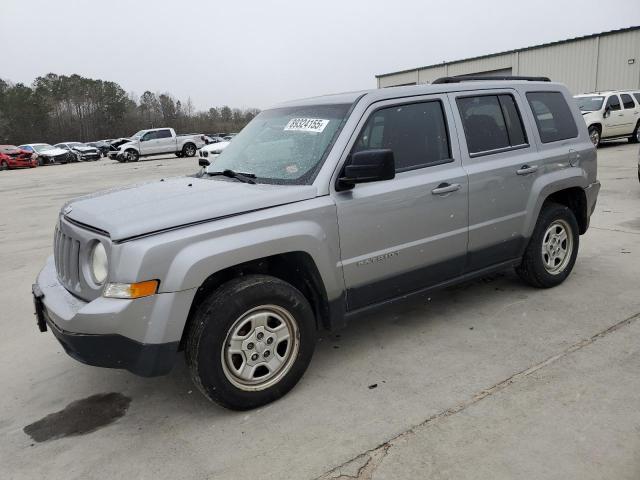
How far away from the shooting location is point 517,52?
34.3m

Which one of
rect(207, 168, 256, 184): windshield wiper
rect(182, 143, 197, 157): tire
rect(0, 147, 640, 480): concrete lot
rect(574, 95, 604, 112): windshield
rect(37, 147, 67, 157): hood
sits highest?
rect(207, 168, 256, 184): windshield wiper

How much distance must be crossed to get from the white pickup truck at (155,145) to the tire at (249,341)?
29882mm

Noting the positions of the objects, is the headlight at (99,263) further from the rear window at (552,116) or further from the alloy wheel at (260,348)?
the rear window at (552,116)

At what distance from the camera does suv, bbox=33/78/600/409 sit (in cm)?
271

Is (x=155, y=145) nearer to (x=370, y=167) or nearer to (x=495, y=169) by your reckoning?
(x=495, y=169)

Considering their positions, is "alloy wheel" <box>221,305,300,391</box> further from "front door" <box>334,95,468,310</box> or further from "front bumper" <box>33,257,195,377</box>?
"front door" <box>334,95,468,310</box>

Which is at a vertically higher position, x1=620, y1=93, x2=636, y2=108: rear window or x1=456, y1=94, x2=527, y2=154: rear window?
x1=456, y1=94, x2=527, y2=154: rear window

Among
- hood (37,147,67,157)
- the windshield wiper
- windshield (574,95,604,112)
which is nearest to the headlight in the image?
the windshield wiper

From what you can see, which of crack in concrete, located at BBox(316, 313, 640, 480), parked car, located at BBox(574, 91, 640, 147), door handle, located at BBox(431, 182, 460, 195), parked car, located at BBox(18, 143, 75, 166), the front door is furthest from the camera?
parked car, located at BBox(18, 143, 75, 166)

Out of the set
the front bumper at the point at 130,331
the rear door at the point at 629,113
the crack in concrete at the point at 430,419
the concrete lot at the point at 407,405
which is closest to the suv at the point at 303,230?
the front bumper at the point at 130,331

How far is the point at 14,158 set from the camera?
31625mm

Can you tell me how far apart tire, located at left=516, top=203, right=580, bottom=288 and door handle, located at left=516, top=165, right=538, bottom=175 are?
0.45 metres

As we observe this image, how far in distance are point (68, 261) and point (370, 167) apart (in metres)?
1.88

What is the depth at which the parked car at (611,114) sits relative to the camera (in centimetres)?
1719
